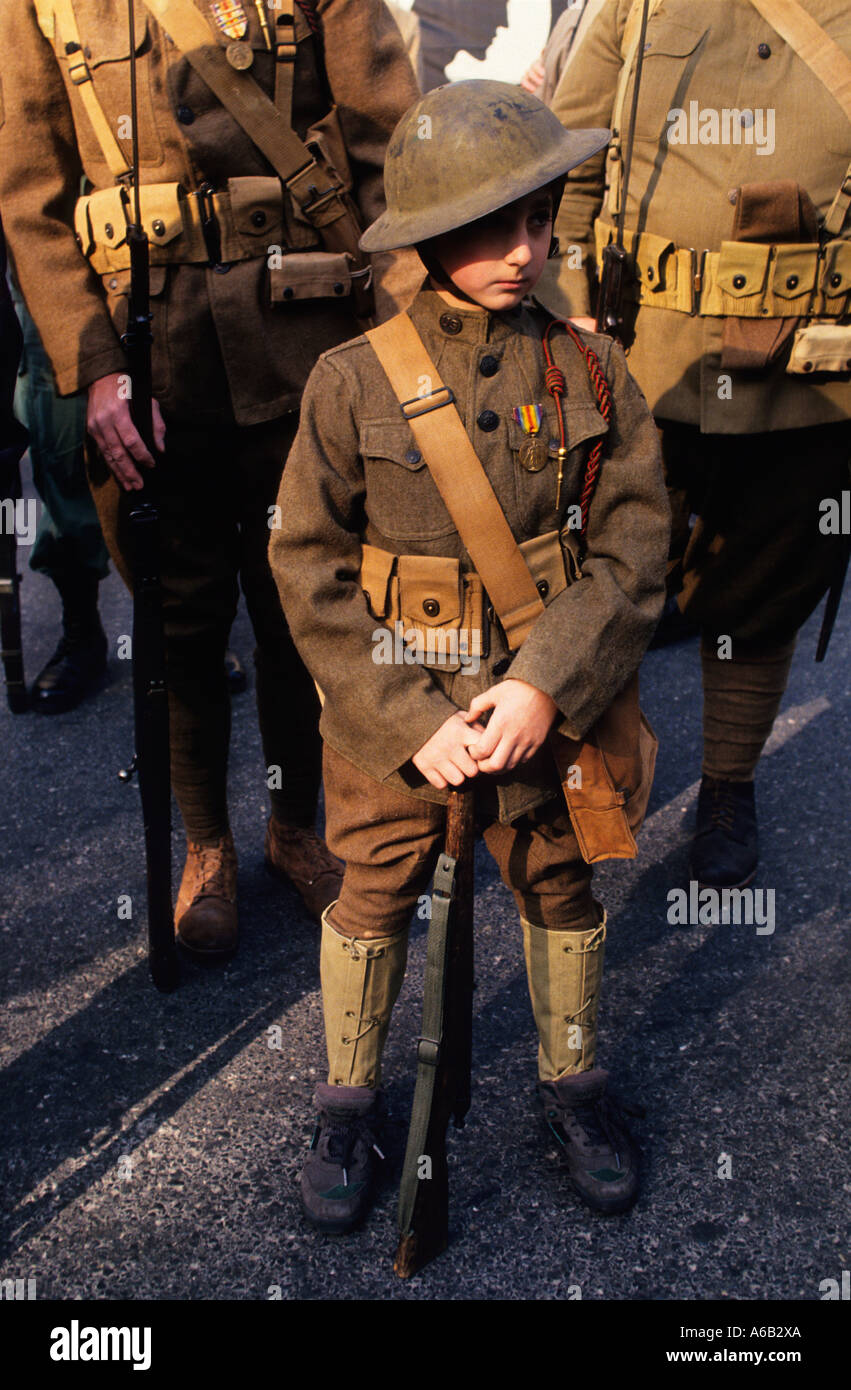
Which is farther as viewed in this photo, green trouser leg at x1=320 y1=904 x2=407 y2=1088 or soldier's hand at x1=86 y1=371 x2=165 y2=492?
soldier's hand at x1=86 y1=371 x2=165 y2=492

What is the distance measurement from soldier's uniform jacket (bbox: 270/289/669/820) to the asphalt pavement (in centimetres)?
89

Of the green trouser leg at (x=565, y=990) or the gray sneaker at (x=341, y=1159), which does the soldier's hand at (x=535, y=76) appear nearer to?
the green trouser leg at (x=565, y=990)

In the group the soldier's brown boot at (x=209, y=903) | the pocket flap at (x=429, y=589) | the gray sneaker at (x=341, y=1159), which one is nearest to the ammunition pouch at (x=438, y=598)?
the pocket flap at (x=429, y=589)

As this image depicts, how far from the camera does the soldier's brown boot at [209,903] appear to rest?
2.92 m

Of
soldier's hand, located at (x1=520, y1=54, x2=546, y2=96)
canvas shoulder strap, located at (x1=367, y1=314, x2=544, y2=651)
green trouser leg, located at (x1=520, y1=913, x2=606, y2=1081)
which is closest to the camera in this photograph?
canvas shoulder strap, located at (x1=367, y1=314, x2=544, y2=651)

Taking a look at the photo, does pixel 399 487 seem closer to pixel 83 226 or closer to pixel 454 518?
pixel 454 518

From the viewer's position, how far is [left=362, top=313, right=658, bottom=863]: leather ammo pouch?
74.3 inches

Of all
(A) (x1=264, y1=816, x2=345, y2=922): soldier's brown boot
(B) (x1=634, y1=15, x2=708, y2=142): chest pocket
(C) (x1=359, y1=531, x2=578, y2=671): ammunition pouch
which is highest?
(B) (x1=634, y1=15, x2=708, y2=142): chest pocket

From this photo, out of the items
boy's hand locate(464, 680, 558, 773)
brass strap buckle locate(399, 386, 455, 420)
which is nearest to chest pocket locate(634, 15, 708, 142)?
brass strap buckle locate(399, 386, 455, 420)

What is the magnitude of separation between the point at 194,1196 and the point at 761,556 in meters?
1.97

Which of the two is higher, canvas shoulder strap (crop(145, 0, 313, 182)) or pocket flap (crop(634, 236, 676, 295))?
canvas shoulder strap (crop(145, 0, 313, 182))

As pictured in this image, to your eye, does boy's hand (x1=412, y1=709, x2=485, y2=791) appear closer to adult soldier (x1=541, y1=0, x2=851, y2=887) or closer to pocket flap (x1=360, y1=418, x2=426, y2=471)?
pocket flap (x1=360, y1=418, x2=426, y2=471)
